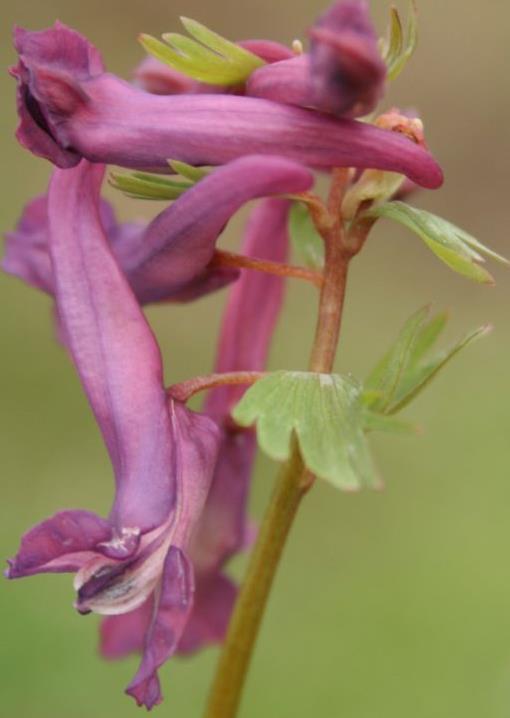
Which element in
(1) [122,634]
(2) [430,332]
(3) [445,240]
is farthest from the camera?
(1) [122,634]

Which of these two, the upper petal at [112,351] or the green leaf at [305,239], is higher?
the green leaf at [305,239]

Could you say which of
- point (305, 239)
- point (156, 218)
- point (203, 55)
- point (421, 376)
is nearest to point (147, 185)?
point (156, 218)

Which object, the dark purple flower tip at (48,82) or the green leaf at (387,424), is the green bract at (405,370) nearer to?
the green leaf at (387,424)

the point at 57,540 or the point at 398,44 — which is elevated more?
the point at 398,44

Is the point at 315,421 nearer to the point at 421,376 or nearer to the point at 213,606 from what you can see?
the point at 421,376

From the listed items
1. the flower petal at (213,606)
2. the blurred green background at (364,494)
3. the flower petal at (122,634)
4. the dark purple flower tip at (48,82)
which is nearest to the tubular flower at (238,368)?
the flower petal at (213,606)

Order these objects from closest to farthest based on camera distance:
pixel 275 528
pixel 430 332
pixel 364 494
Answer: pixel 275 528 < pixel 430 332 < pixel 364 494
